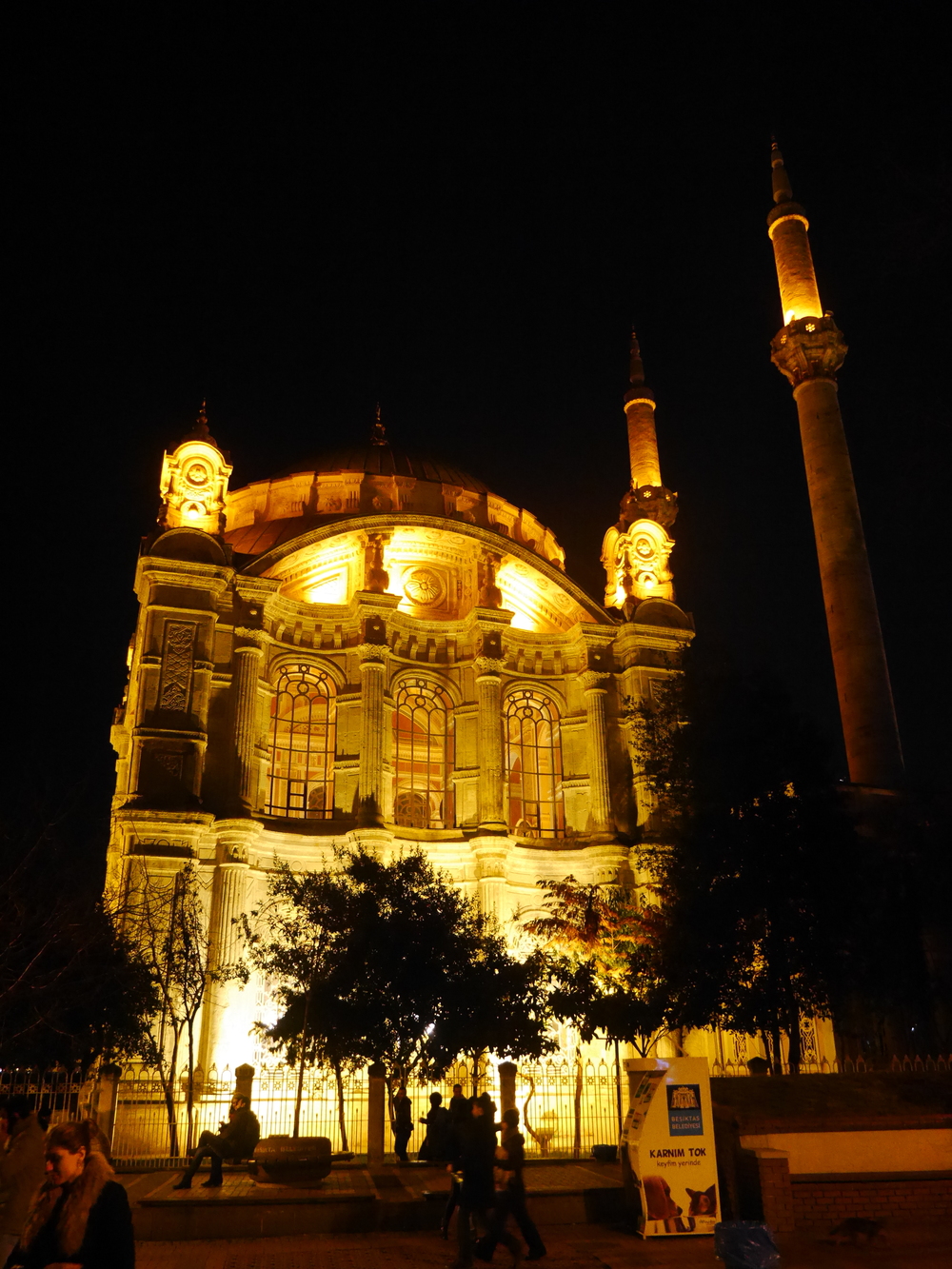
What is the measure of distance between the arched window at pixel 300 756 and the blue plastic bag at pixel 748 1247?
22712 millimetres

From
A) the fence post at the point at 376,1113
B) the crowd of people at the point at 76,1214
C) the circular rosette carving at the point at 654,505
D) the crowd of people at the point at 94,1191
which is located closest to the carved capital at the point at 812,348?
the circular rosette carving at the point at 654,505

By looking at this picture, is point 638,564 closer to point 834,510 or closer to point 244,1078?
point 834,510

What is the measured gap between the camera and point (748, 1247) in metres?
7.40

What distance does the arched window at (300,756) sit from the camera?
98.5 feet

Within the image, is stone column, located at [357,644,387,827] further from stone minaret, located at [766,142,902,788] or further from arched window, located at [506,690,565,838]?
stone minaret, located at [766,142,902,788]

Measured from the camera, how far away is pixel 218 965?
24031mm

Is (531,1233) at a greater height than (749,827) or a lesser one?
lesser

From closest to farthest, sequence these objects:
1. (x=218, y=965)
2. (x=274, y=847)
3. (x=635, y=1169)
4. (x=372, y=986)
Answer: (x=635, y=1169), (x=372, y=986), (x=218, y=965), (x=274, y=847)

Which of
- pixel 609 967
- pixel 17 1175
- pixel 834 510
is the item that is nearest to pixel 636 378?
pixel 834 510

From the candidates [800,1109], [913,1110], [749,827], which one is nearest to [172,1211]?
[800,1109]

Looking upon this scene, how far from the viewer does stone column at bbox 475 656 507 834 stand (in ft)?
97.3

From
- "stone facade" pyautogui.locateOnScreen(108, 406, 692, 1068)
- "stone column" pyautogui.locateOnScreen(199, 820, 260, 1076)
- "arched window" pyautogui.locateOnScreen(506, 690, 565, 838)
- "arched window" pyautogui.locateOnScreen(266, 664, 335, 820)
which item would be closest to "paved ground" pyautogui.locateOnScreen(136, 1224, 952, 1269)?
"stone column" pyautogui.locateOnScreen(199, 820, 260, 1076)

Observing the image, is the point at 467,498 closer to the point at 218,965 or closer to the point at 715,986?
the point at 218,965

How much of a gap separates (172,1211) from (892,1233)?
25.2 ft
